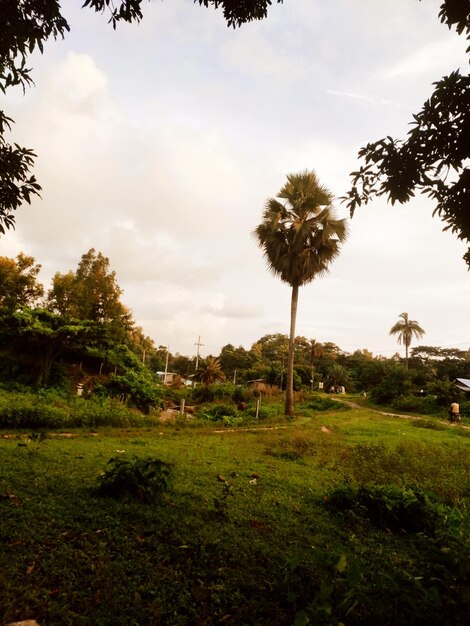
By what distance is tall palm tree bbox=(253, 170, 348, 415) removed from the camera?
56.9ft

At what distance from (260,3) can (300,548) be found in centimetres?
581

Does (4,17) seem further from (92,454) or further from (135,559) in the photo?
(92,454)

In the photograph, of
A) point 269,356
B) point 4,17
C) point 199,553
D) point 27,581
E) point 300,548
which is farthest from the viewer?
point 269,356

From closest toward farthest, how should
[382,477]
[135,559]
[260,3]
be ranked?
[135,559] → [260,3] → [382,477]

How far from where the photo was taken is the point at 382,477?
257 inches

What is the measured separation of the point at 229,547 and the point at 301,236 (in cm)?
1531

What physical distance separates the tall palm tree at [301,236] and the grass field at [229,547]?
11.7 metres

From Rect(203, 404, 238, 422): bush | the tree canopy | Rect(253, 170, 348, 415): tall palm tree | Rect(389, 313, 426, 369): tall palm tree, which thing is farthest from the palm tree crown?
Rect(389, 313, 426, 369): tall palm tree

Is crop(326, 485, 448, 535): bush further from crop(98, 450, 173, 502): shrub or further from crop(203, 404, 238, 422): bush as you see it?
crop(203, 404, 238, 422): bush

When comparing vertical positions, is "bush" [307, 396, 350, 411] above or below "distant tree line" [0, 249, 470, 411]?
below

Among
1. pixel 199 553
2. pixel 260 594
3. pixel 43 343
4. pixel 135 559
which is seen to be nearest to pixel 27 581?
pixel 135 559

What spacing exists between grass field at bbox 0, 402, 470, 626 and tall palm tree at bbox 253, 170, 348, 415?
38.4 ft

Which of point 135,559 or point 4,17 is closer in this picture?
point 135,559

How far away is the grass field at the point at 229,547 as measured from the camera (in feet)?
7.86
